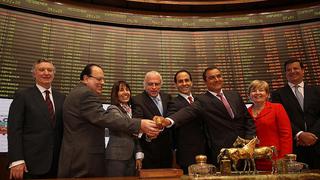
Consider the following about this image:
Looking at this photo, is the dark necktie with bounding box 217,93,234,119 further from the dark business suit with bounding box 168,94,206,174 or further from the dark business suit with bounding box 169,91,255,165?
the dark business suit with bounding box 168,94,206,174

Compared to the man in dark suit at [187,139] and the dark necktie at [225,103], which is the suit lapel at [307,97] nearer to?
the dark necktie at [225,103]

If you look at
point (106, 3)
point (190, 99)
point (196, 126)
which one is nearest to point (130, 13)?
point (106, 3)

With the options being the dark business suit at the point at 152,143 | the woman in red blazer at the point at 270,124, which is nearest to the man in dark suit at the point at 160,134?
the dark business suit at the point at 152,143

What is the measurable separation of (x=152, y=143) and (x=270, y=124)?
1155 millimetres

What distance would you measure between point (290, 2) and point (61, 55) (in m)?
3.31

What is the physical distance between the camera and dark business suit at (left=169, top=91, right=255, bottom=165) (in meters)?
2.78

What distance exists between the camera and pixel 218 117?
2836mm

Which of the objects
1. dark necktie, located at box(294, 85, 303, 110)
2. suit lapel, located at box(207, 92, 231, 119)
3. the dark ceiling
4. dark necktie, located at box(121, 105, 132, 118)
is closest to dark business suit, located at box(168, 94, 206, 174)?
suit lapel, located at box(207, 92, 231, 119)

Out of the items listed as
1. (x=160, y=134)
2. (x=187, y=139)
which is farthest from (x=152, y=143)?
(x=187, y=139)

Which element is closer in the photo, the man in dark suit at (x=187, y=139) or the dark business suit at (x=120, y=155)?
the dark business suit at (x=120, y=155)

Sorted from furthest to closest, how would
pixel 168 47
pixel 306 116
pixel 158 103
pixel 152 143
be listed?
pixel 168 47, pixel 158 103, pixel 306 116, pixel 152 143

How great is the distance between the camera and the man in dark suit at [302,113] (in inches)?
119

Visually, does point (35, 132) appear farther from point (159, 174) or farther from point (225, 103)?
point (225, 103)

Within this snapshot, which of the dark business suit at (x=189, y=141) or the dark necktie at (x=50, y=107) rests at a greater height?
the dark necktie at (x=50, y=107)
